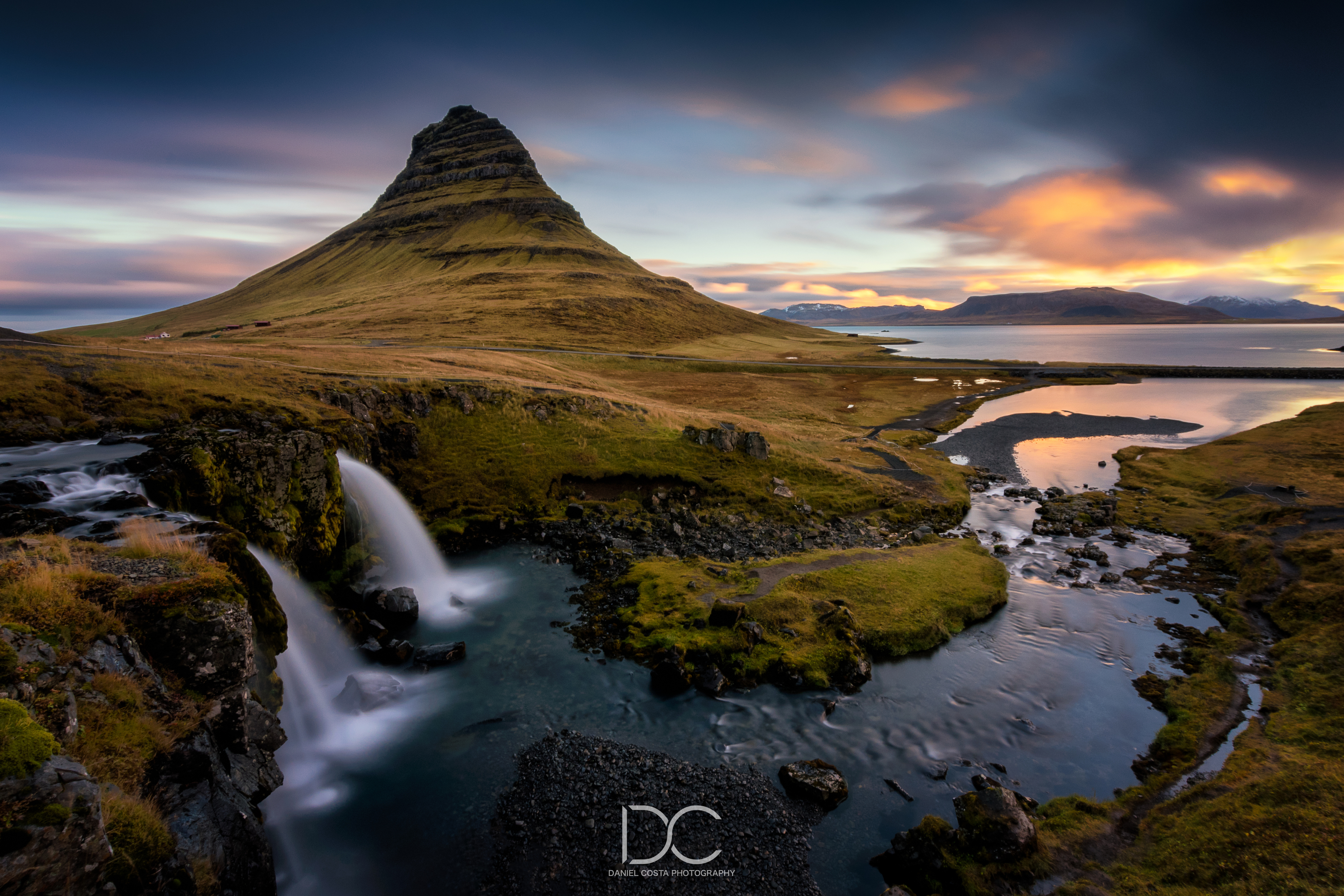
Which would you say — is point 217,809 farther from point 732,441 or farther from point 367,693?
point 732,441

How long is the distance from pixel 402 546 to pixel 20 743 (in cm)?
2367

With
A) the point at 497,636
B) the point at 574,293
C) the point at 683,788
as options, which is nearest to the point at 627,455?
the point at 497,636

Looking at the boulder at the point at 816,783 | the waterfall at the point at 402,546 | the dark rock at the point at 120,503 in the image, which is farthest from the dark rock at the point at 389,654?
the boulder at the point at 816,783

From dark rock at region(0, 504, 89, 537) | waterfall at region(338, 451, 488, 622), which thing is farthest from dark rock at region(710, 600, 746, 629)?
dark rock at region(0, 504, 89, 537)

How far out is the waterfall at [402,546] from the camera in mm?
28625

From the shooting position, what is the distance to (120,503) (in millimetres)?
18797

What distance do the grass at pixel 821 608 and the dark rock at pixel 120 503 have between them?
60.1 ft

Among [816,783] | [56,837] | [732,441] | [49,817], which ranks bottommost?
[816,783]

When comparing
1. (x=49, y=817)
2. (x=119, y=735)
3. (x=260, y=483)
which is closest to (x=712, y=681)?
(x=119, y=735)

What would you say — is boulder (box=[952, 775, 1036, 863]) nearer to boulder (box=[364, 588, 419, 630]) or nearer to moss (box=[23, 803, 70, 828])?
moss (box=[23, 803, 70, 828])

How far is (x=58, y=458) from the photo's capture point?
21672 mm

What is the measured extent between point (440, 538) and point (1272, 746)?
124 feet

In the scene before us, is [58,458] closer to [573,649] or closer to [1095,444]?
[573,649]

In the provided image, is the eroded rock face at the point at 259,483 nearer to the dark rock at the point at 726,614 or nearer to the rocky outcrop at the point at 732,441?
the dark rock at the point at 726,614
